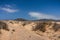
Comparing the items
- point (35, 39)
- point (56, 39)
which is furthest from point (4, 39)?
point (56, 39)

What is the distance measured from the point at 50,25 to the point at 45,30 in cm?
380

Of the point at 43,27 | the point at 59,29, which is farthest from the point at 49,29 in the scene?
the point at 59,29

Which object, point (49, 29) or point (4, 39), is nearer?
point (4, 39)

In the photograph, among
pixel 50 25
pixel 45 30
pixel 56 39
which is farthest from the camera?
pixel 50 25

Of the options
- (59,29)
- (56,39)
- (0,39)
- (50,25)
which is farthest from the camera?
(50,25)

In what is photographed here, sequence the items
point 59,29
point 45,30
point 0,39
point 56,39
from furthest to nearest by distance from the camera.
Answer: point 45,30 < point 59,29 < point 56,39 < point 0,39

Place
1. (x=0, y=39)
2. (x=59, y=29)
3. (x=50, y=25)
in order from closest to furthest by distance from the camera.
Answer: (x=0, y=39) < (x=59, y=29) < (x=50, y=25)

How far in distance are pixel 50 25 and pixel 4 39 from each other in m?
19.5

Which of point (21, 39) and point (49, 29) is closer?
point (21, 39)

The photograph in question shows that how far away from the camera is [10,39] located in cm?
2548

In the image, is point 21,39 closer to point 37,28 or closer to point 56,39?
point 56,39

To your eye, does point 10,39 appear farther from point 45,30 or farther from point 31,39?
point 45,30

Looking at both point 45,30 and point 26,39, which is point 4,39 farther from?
point 45,30

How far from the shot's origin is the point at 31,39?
85.7 ft
